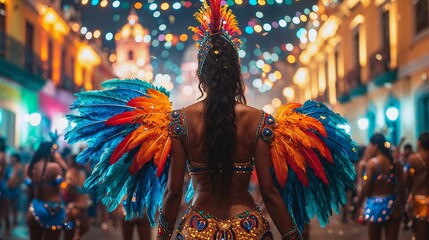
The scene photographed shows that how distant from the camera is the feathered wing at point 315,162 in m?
4.39

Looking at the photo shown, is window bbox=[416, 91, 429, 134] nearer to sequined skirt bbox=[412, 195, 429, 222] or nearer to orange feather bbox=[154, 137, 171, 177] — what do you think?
sequined skirt bbox=[412, 195, 429, 222]

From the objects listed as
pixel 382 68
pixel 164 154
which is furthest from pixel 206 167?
pixel 382 68

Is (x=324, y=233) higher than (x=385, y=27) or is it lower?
lower

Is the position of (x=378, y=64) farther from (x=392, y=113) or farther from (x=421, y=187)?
(x=421, y=187)

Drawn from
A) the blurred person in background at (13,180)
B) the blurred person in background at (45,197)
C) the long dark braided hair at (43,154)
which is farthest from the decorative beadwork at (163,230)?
the blurred person in background at (13,180)

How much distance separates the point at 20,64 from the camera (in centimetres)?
2542

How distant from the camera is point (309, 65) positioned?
45.1 metres

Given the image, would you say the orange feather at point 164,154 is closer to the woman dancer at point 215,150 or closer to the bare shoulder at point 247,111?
the woman dancer at point 215,150

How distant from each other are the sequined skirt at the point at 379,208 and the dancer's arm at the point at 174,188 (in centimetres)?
461

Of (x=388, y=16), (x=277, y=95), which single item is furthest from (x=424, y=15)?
(x=277, y=95)

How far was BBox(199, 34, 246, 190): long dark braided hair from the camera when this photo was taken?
156 inches

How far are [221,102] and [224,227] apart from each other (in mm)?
722

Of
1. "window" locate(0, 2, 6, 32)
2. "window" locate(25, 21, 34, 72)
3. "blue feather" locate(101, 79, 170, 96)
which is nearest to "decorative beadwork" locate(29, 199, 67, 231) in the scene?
"blue feather" locate(101, 79, 170, 96)

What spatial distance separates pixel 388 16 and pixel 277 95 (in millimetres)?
40583
